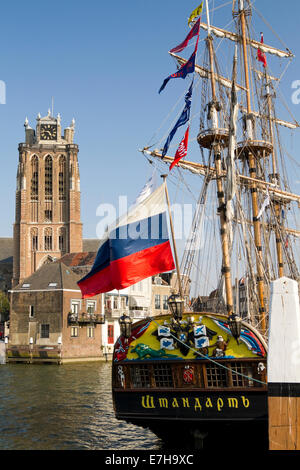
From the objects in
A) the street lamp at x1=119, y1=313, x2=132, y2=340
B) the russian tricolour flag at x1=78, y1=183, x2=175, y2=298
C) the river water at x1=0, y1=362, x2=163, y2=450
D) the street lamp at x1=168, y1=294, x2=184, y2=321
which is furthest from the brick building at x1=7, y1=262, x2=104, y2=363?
the street lamp at x1=168, y1=294, x2=184, y2=321

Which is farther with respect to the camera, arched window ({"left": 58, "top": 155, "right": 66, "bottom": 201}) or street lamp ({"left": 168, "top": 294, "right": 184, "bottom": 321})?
arched window ({"left": 58, "top": 155, "right": 66, "bottom": 201})

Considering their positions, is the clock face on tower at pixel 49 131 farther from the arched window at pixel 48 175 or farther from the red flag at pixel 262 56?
the red flag at pixel 262 56

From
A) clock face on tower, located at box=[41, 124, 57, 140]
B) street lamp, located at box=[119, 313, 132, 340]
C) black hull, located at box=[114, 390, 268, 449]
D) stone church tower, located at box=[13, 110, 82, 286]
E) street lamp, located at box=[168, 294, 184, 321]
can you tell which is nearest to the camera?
black hull, located at box=[114, 390, 268, 449]

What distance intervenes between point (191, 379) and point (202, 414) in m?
1.10

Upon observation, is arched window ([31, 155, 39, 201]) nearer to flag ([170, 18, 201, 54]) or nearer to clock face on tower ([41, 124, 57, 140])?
clock face on tower ([41, 124, 57, 140])

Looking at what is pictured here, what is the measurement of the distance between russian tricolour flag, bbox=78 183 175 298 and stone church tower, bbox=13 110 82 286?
306 ft

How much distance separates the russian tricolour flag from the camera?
1595 cm

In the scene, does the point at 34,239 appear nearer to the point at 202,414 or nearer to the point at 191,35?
the point at 191,35

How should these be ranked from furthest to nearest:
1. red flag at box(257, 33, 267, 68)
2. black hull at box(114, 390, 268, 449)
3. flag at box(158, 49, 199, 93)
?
red flag at box(257, 33, 267, 68) → flag at box(158, 49, 199, 93) → black hull at box(114, 390, 268, 449)

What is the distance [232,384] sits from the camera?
1538 centimetres

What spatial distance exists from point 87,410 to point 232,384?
1236 cm

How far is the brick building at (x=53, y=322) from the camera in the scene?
180 feet

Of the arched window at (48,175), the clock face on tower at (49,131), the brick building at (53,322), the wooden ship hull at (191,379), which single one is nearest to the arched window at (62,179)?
the arched window at (48,175)

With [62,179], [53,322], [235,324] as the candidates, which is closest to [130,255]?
[235,324]
